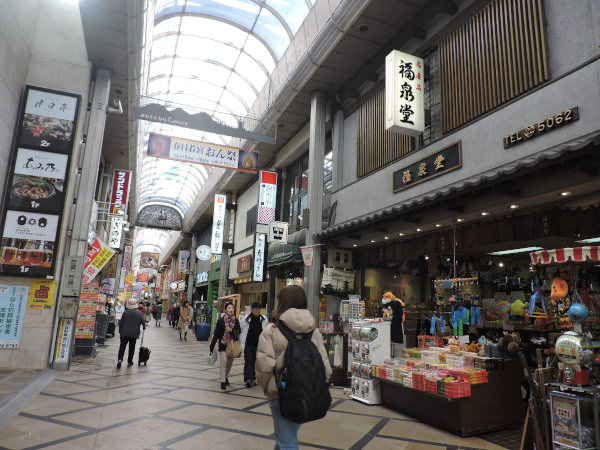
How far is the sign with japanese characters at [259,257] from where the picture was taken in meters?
15.8

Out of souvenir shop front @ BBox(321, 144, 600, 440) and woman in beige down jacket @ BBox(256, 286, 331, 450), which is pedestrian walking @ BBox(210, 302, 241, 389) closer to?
souvenir shop front @ BBox(321, 144, 600, 440)

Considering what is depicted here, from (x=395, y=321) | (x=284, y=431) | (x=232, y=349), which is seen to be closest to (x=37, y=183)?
(x=232, y=349)

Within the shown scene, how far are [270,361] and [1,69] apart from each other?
815 cm

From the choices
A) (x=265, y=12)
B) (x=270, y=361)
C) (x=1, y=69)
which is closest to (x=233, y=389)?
(x=270, y=361)

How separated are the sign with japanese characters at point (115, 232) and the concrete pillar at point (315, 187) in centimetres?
1069

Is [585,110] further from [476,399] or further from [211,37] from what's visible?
[211,37]

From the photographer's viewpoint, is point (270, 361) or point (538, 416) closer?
point (270, 361)

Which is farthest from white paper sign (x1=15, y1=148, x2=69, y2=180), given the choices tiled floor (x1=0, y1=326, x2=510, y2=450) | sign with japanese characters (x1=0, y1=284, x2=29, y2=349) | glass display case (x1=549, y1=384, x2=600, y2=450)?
glass display case (x1=549, y1=384, x2=600, y2=450)

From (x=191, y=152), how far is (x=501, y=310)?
875 cm

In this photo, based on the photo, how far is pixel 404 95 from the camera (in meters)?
7.43

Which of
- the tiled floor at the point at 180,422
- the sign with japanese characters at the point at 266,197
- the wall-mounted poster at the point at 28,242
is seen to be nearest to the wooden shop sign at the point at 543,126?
the tiled floor at the point at 180,422

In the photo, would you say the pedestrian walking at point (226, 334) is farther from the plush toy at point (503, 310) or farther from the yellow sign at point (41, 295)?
the plush toy at point (503, 310)

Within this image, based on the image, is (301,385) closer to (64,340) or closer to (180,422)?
(180,422)

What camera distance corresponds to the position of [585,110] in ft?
16.6
